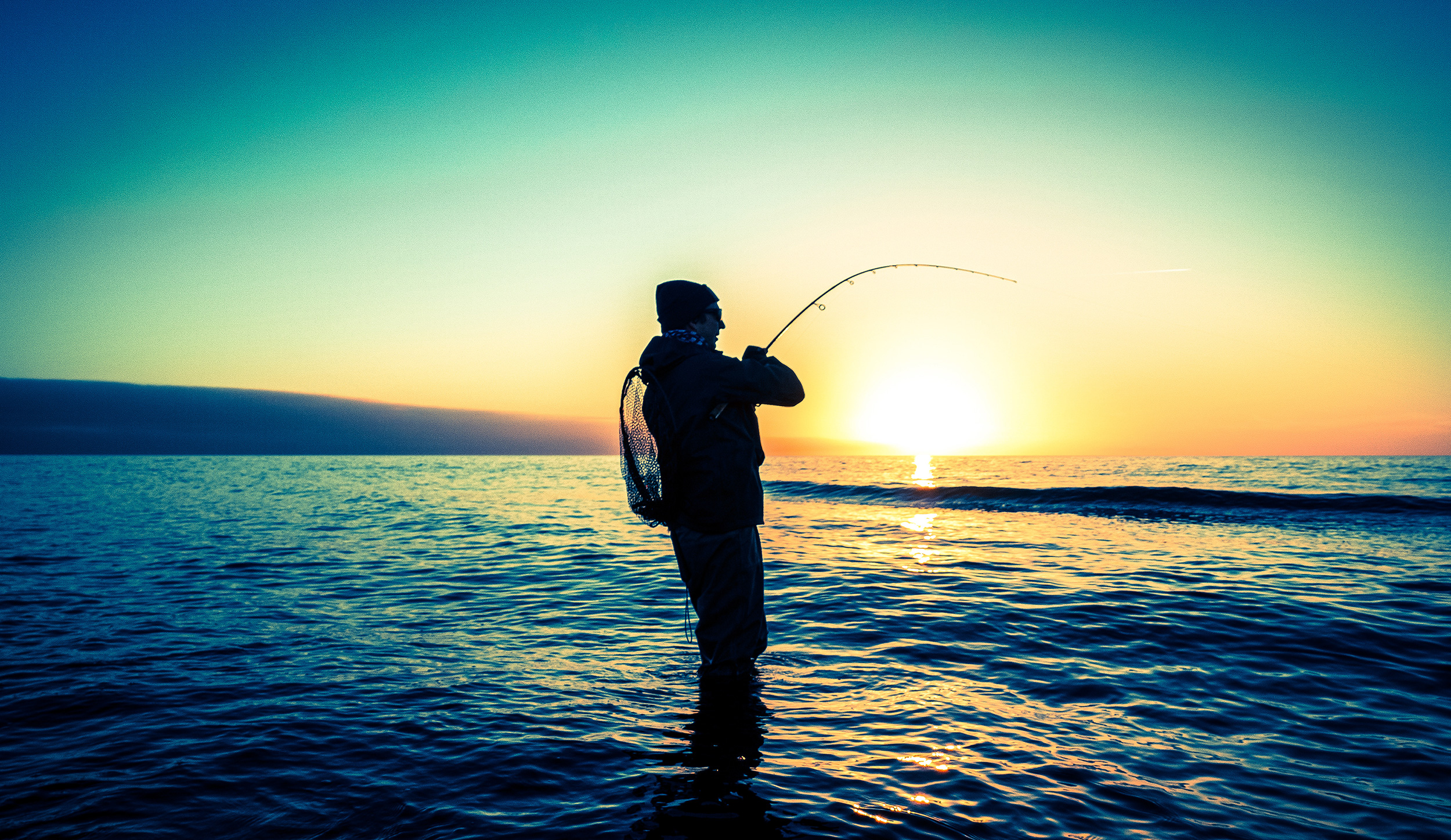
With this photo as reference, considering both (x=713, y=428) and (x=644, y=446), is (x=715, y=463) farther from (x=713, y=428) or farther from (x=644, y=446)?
(x=644, y=446)

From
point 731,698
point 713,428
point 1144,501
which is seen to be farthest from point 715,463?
point 1144,501

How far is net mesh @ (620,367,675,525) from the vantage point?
4449 millimetres

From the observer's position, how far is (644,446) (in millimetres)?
4645

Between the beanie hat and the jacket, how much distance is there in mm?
170

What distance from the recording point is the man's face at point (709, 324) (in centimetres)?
463

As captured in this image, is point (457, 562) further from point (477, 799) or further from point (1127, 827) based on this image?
point (1127, 827)

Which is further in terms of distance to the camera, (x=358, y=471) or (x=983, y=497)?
(x=358, y=471)

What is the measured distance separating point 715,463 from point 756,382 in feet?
1.94

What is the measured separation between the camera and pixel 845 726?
436 cm

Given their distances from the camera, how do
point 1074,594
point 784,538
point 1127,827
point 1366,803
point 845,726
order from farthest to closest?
point 784,538
point 1074,594
point 845,726
point 1366,803
point 1127,827

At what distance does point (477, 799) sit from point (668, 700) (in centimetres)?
166

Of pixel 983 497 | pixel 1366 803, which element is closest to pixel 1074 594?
pixel 1366 803

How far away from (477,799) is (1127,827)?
10.2 ft

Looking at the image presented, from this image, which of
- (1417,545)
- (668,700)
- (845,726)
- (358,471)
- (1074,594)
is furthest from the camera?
(358,471)
